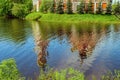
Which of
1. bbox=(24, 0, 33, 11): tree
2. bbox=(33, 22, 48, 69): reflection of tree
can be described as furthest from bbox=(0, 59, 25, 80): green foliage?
bbox=(24, 0, 33, 11): tree

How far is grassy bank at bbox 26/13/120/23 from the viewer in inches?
3728

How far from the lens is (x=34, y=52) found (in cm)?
4906

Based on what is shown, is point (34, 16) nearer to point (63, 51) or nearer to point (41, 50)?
point (41, 50)

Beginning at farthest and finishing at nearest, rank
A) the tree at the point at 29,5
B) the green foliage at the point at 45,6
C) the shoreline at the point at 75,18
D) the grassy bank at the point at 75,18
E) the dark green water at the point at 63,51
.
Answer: the tree at the point at 29,5 < the green foliage at the point at 45,6 < the grassy bank at the point at 75,18 < the shoreline at the point at 75,18 < the dark green water at the point at 63,51

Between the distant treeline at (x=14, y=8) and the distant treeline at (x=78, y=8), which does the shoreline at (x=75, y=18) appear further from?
the distant treeline at (x=14, y=8)

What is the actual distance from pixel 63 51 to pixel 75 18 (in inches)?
1943

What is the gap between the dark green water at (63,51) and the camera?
39.9 meters

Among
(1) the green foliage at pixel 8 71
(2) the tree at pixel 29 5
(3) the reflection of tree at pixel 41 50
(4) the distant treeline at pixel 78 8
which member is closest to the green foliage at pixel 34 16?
(4) the distant treeline at pixel 78 8

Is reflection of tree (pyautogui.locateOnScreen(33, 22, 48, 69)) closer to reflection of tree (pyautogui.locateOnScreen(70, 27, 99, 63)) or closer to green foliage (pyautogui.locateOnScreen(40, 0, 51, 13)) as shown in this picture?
reflection of tree (pyautogui.locateOnScreen(70, 27, 99, 63))

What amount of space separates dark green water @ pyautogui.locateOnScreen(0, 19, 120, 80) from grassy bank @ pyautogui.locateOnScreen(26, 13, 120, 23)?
25478mm

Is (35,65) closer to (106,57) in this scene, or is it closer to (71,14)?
(106,57)

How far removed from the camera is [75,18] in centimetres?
9819

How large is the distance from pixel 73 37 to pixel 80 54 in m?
17.5

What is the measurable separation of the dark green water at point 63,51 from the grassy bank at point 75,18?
25478 mm
